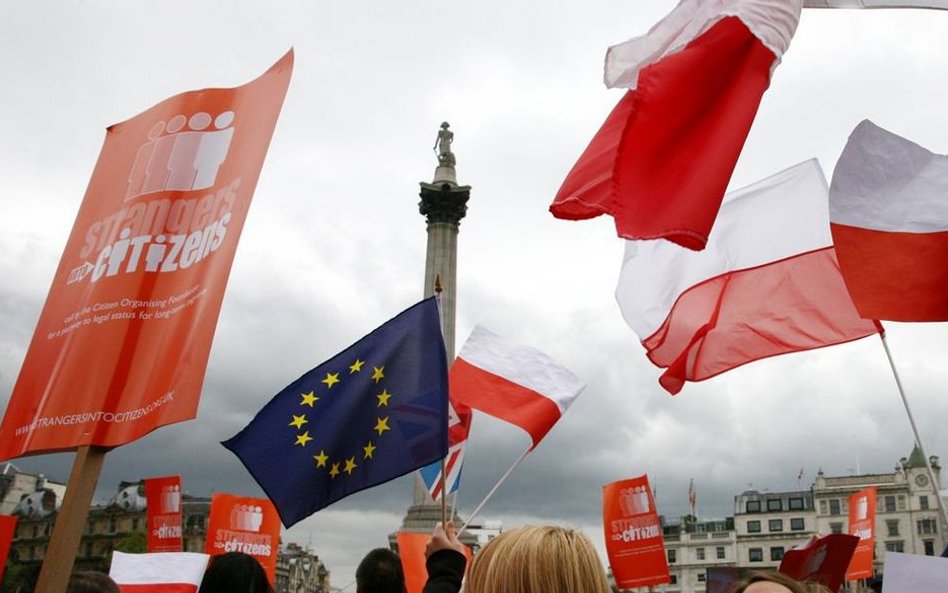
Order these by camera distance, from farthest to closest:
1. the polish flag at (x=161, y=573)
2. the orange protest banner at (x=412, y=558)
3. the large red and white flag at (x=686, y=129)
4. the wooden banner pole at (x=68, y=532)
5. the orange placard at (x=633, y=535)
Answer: the orange placard at (x=633, y=535)
the orange protest banner at (x=412, y=558)
the polish flag at (x=161, y=573)
the large red and white flag at (x=686, y=129)
the wooden banner pole at (x=68, y=532)

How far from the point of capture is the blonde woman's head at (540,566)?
8.14ft

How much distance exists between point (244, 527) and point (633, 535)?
20.0 ft

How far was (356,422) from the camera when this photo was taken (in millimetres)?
6371

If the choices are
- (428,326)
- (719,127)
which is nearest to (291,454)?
(428,326)

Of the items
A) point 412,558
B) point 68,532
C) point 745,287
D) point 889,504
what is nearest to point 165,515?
point 412,558

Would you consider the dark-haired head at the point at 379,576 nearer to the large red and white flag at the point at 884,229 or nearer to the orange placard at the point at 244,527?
the large red and white flag at the point at 884,229

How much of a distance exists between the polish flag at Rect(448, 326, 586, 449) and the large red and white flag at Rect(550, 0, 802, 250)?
382cm

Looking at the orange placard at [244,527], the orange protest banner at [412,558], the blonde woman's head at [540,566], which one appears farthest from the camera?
the orange placard at [244,527]

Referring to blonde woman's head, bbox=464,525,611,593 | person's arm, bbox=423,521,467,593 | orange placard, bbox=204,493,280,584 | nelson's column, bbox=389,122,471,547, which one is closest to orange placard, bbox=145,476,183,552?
orange placard, bbox=204,493,280,584

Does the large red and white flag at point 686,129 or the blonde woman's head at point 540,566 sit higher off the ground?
the large red and white flag at point 686,129

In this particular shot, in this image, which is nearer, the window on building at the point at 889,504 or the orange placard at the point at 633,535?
the orange placard at the point at 633,535

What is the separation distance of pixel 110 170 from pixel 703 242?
10.9 feet

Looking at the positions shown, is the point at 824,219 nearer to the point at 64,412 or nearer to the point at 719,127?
the point at 719,127

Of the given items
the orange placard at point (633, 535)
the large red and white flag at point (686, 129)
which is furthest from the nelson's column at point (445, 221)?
the large red and white flag at point (686, 129)
